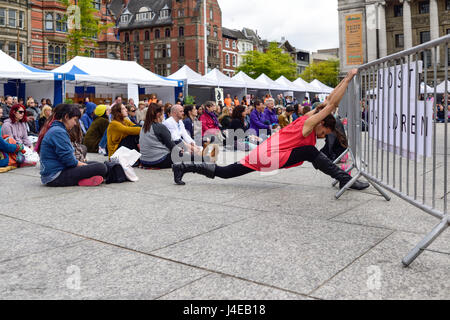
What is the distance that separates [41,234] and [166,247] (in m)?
1.25

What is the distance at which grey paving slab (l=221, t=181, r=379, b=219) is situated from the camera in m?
4.74

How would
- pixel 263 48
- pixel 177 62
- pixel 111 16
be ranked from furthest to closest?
pixel 263 48
pixel 177 62
pixel 111 16

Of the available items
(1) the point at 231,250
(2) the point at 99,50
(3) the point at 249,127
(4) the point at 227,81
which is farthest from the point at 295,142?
(2) the point at 99,50

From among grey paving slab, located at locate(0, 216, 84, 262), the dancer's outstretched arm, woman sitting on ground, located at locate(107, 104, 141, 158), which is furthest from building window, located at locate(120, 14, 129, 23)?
grey paving slab, located at locate(0, 216, 84, 262)

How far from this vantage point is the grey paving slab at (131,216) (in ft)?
12.7

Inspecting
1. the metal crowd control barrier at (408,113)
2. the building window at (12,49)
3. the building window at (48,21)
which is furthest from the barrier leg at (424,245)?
the building window at (48,21)

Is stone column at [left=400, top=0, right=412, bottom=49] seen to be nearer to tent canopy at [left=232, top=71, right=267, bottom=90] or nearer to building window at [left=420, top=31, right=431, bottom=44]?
building window at [left=420, top=31, right=431, bottom=44]

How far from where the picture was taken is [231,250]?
3398mm

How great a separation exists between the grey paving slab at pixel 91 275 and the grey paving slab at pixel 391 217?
1.99 m

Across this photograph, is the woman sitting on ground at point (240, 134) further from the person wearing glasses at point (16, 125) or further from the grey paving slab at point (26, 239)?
the grey paving slab at point (26, 239)

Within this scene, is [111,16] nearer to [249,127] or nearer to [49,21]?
[49,21]

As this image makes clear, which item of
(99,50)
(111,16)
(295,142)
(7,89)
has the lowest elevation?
(295,142)

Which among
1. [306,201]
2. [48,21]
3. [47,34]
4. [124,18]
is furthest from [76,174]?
[124,18]

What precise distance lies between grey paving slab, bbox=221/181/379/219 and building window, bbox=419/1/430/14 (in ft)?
214
